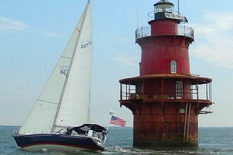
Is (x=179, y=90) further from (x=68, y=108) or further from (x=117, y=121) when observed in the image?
(x=68, y=108)

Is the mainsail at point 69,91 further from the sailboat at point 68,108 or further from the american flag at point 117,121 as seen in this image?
the american flag at point 117,121

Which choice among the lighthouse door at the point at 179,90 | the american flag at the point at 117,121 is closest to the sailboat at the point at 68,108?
the american flag at the point at 117,121

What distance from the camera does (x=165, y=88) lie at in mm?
36531

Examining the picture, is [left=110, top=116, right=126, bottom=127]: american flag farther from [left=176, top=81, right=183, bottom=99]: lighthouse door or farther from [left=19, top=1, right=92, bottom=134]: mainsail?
[left=176, top=81, right=183, bottom=99]: lighthouse door

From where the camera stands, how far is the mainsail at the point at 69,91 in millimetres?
32719

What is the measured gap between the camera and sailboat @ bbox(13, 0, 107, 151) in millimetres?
30688

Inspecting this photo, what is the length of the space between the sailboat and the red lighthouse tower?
16.6 feet

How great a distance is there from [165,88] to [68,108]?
28.6 ft

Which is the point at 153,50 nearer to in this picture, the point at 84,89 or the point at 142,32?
the point at 142,32

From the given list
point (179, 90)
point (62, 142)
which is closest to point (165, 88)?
point (179, 90)

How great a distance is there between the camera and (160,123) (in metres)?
35.8

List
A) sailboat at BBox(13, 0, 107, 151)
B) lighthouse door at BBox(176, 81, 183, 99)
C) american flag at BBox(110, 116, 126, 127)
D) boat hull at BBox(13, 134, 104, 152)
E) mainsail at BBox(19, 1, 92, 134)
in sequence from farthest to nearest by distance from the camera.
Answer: lighthouse door at BBox(176, 81, 183, 99) < mainsail at BBox(19, 1, 92, 134) < american flag at BBox(110, 116, 126, 127) < sailboat at BBox(13, 0, 107, 151) < boat hull at BBox(13, 134, 104, 152)

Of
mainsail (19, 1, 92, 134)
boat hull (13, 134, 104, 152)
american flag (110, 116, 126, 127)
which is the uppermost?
mainsail (19, 1, 92, 134)

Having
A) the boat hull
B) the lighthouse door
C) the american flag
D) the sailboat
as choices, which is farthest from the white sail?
the lighthouse door
